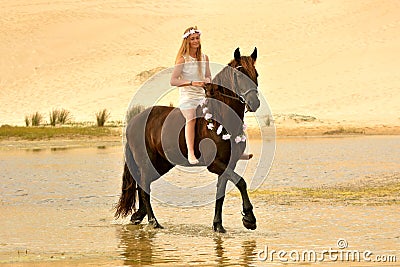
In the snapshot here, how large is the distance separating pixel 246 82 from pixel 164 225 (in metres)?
2.32

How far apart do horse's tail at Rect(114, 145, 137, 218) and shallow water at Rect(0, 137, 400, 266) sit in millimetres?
175

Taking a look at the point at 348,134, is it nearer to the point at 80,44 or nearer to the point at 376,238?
the point at 376,238

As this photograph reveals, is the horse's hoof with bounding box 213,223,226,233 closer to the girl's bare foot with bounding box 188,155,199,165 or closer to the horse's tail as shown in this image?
the girl's bare foot with bounding box 188,155,199,165

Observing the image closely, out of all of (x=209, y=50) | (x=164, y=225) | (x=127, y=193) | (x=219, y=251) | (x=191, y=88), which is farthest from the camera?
(x=209, y=50)

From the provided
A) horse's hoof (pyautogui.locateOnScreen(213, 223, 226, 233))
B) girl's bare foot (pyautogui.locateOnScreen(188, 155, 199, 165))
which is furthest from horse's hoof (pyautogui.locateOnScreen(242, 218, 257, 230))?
girl's bare foot (pyautogui.locateOnScreen(188, 155, 199, 165))

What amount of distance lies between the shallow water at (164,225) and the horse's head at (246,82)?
1.45m

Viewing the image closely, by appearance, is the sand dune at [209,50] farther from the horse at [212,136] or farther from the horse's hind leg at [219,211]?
the horse's hind leg at [219,211]

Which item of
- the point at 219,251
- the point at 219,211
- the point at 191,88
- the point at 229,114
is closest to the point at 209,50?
the point at 191,88

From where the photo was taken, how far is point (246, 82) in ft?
30.1

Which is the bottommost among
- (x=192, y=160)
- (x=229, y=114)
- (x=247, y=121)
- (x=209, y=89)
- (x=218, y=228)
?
(x=218, y=228)

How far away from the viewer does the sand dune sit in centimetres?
3978

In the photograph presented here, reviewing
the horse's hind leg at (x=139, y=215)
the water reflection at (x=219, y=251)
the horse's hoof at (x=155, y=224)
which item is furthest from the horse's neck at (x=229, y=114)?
the horse's hind leg at (x=139, y=215)

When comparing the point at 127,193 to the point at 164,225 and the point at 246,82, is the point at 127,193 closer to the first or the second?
the point at 164,225

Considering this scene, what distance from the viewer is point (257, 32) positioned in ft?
183
